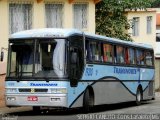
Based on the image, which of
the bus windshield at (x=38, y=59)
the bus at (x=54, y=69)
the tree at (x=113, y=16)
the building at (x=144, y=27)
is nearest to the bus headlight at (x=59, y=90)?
the bus at (x=54, y=69)

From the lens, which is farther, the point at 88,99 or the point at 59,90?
the point at 88,99

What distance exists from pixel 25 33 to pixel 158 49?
163ft

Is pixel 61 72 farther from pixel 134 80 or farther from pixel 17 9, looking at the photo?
pixel 17 9

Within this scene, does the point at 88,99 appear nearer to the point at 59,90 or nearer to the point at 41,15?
the point at 59,90

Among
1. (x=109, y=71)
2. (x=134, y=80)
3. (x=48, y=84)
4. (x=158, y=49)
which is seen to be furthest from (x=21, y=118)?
(x=158, y=49)

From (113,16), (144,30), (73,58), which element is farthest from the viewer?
(144,30)

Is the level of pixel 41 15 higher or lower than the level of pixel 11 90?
higher

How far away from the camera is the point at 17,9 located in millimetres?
30609

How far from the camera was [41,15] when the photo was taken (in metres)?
31.2

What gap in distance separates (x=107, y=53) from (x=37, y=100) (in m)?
4.66

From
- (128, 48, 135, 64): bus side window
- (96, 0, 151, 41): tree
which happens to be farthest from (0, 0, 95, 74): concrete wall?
(128, 48, 135, 64): bus side window

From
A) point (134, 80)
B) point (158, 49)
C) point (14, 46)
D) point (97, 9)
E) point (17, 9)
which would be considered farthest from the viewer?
point (158, 49)

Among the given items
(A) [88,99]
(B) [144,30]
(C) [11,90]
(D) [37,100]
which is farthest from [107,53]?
(B) [144,30]

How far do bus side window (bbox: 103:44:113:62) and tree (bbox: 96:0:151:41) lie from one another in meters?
13.8
